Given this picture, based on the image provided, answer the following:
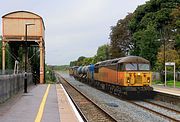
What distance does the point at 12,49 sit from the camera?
196 ft

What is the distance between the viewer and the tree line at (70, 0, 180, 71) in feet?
204

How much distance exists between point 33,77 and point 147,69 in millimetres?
29983

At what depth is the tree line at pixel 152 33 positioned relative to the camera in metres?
62.2

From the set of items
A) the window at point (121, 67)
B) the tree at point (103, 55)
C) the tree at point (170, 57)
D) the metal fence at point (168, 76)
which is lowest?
the metal fence at point (168, 76)

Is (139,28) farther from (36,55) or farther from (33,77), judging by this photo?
(33,77)

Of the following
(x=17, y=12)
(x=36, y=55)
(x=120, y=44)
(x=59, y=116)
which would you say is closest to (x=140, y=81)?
(x=59, y=116)

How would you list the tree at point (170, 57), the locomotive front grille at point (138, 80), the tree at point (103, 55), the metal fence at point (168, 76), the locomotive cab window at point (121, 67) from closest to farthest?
1. the locomotive front grille at point (138, 80)
2. the locomotive cab window at point (121, 67)
3. the tree at point (170, 57)
4. the metal fence at point (168, 76)
5. the tree at point (103, 55)

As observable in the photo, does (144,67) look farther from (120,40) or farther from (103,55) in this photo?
(103,55)

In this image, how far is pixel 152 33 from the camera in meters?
63.9

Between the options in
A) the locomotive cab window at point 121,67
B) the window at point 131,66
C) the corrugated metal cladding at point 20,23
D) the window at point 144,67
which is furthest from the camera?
the corrugated metal cladding at point 20,23

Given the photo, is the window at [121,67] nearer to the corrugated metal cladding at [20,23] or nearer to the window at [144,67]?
the window at [144,67]

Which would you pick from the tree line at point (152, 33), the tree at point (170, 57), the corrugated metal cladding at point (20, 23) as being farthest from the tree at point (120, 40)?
the corrugated metal cladding at point (20, 23)

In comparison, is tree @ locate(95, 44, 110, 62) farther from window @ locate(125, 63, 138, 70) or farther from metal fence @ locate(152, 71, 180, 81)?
window @ locate(125, 63, 138, 70)

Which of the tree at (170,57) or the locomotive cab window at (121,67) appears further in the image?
the tree at (170,57)
